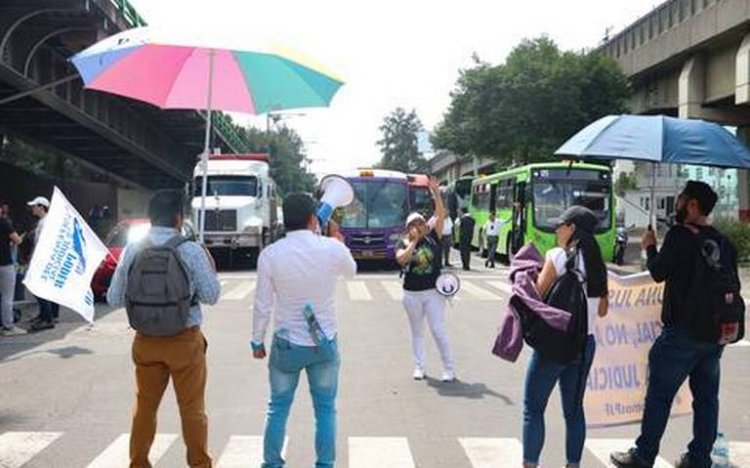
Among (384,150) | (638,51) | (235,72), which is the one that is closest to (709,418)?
(235,72)

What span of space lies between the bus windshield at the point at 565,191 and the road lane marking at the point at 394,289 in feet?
22.3

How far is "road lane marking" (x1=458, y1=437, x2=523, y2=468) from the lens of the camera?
6.31m

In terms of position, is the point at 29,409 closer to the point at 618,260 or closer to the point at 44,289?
the point at 44,289

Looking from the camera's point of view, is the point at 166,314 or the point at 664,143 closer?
the point at 166,314

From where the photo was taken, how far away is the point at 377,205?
26641 mm

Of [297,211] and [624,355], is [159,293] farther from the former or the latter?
[624,355]

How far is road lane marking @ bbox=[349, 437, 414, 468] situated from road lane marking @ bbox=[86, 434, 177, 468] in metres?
1.35

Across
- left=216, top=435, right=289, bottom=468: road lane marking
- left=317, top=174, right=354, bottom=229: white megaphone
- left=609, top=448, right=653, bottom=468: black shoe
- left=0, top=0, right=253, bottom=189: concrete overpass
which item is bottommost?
left=216, top=435, right=289, bottom=468: road lane marking

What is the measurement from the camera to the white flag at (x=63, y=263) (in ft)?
32.9

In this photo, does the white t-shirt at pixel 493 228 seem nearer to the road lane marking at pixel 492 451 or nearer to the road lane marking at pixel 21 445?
the road lane marking at pixel 492 451

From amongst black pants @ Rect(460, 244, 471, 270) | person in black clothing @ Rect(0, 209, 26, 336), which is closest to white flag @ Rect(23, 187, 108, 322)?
person in black clothing @ Rect(0, 209, 26, 336)

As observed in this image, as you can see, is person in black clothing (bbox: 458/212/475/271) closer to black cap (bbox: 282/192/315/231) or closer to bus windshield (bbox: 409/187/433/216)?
bus windshield (bbox: 409/187/433/216)

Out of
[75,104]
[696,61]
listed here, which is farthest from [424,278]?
[696,61]

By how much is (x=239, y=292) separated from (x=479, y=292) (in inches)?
198
